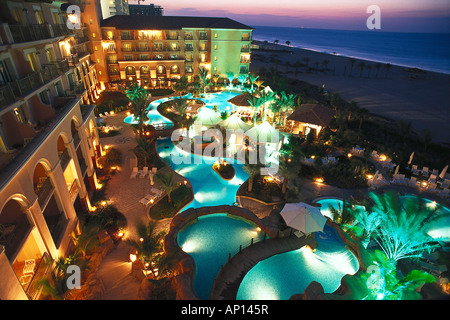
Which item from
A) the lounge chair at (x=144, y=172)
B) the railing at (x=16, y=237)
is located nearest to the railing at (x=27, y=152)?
the railing at (x=16, y=237)

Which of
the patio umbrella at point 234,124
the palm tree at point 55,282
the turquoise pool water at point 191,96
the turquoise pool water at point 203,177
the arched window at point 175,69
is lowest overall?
the turquoise pool water at point 203,177

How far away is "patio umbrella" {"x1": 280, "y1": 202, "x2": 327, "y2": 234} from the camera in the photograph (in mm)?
14785

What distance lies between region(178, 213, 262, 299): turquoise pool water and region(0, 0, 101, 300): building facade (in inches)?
275

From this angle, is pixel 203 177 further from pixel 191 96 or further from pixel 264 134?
pixel 191 96

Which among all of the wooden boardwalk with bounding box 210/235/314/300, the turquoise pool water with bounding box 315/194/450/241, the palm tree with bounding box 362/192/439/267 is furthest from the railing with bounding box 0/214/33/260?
the turquoise pool water with bounding box 315/194/450/241

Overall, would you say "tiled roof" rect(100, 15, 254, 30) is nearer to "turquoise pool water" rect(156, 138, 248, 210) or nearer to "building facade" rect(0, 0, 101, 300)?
"building facade" rect(0, 0, 101, 300)

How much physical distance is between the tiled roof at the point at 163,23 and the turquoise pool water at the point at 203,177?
31011mm

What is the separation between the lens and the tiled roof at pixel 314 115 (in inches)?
1117

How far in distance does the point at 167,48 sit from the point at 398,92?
5336 centimetres

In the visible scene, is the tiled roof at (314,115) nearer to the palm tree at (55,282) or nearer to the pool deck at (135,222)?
the pool deck at (135,222)

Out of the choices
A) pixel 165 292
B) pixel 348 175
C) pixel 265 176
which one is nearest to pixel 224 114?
pixel 265 176

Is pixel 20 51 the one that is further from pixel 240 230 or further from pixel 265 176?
pixel 265 176

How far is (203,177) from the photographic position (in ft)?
73.8

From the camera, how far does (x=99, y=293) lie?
463 inches
